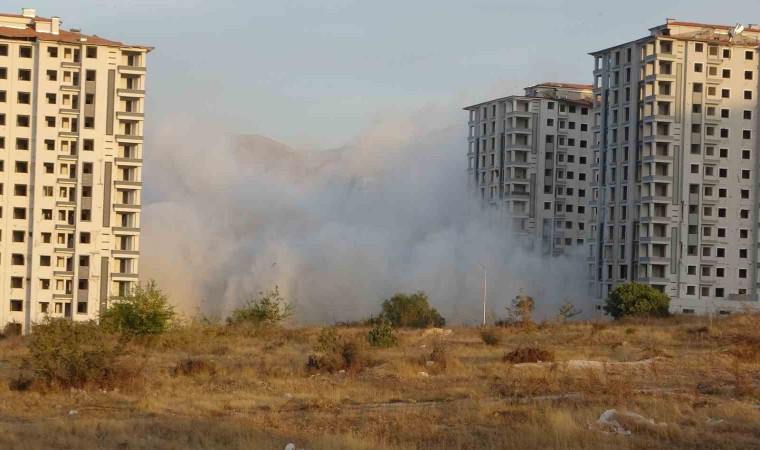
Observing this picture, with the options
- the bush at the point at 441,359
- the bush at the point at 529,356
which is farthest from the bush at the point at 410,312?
the bush at the point at 441,359

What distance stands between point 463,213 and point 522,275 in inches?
747

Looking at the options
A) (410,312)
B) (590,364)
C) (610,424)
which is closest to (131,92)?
(410,312)

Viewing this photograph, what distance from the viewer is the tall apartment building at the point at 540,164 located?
131125 mm

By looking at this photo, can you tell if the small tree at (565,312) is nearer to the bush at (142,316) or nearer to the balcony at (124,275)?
the bush at (142,316)

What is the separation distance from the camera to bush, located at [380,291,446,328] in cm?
9519

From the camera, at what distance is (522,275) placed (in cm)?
12219

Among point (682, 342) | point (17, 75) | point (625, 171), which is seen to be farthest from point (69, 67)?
point (682, 342)

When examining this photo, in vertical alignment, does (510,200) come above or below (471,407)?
above

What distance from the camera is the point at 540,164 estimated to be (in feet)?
436

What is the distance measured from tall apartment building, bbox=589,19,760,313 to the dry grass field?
57057 millimetres

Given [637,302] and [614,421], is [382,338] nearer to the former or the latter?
[614,421]

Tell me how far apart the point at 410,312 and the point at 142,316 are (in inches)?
1677

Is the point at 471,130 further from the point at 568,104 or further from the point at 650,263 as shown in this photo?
the point at 650,263

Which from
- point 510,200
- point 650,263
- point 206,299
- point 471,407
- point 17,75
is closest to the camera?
point 471,407
